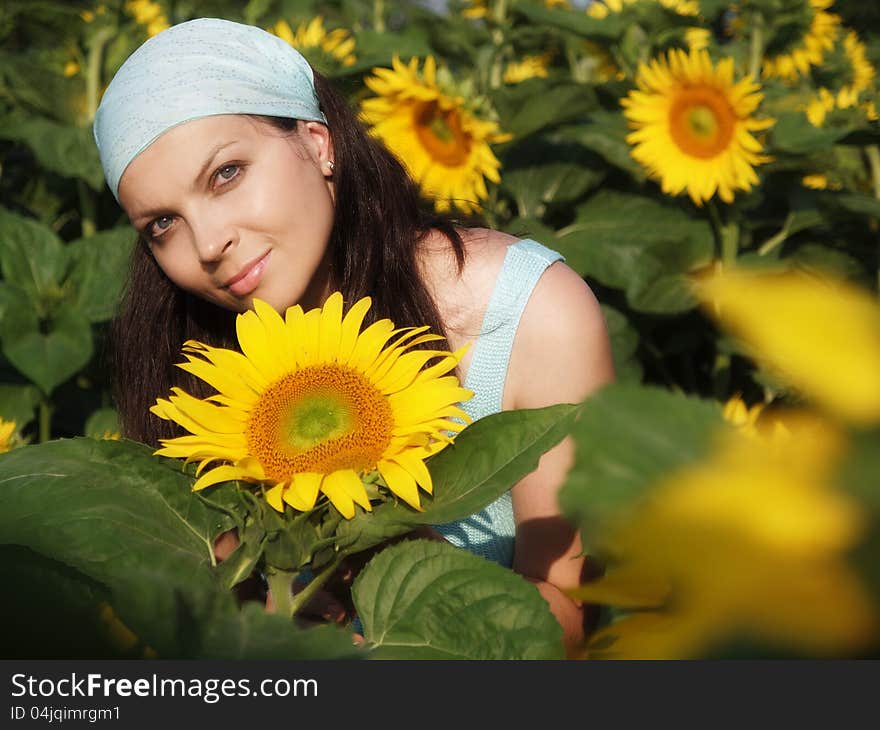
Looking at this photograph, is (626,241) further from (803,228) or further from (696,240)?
(803,228)

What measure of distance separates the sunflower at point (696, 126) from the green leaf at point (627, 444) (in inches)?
61.3

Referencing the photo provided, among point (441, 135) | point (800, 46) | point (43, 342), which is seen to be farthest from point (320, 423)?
point (800, 46)

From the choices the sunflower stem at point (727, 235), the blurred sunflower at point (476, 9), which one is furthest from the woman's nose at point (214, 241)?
the blurred sunflower at point (476, 9)

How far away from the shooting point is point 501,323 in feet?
3.86

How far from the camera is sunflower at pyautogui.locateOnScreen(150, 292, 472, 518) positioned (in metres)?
0.51

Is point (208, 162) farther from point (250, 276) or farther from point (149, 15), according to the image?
point (149, 15)

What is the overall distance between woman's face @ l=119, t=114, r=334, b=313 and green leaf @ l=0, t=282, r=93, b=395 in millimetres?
574

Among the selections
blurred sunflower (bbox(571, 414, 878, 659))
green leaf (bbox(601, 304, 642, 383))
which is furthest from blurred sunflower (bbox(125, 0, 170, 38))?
blurred sunflower (bbox(571, 414, 878, 659))

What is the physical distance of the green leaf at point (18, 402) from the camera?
1613 millimetres

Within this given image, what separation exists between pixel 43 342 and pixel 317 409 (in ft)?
3.75

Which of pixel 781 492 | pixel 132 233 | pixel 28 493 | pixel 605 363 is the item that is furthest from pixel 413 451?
pixel 132 233

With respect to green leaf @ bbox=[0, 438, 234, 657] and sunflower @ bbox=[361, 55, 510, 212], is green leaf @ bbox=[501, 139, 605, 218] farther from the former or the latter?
green leaf @ bbox=[0, 438, 234, 657]

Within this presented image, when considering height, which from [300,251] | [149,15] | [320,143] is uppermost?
[149,15]

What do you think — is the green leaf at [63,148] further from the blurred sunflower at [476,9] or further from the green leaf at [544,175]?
the blurred sunflower at [476,9]
